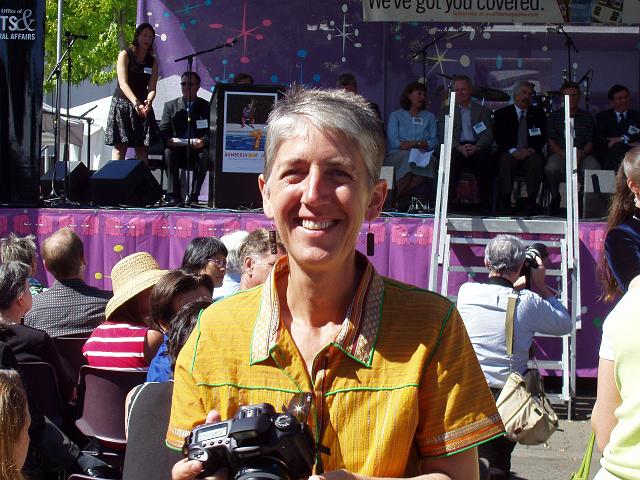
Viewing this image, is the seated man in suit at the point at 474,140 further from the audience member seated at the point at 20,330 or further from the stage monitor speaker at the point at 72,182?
the audience member seated at the point at 20,330

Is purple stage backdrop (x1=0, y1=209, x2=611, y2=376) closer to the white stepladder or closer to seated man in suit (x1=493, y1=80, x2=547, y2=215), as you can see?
the white stepladder

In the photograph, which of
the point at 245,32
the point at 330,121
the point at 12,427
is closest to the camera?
the point at 330,121

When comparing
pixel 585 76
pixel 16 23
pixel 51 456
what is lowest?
pixel 51 456

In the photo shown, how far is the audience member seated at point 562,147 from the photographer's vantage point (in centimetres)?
1166

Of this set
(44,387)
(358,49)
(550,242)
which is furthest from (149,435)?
(358,49)

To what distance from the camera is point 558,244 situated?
898 cm

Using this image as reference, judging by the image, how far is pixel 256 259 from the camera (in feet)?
17.7

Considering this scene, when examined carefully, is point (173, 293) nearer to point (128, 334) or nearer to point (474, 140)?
point (128, 334)

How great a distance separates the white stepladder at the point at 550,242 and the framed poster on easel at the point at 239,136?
2.07 meters

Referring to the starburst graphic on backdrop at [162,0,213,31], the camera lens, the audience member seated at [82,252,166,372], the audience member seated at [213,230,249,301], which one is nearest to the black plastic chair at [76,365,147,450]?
the audience member seated at [82,252,166,372]

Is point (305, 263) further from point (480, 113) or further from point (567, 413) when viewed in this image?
point (480, 113)

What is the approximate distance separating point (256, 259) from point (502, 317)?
140 centimetres

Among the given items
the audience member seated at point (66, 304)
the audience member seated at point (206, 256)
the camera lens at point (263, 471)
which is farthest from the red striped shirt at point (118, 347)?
the camera lens at point (263, 471)

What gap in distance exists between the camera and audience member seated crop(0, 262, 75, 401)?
4871 mm
